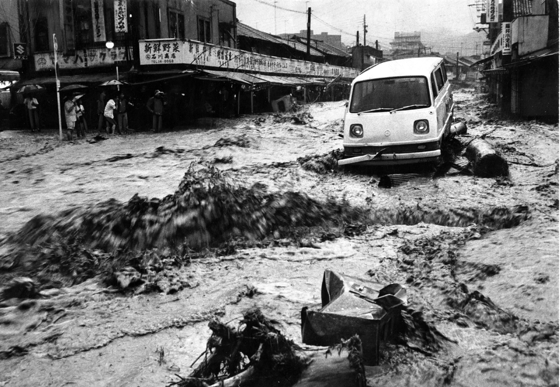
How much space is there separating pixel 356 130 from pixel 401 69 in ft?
5.62

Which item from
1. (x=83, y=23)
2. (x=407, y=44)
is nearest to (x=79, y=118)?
(x=83, y=23)

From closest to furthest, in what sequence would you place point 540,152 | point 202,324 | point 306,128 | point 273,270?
1. point 202,324
2. point 273,270
3. point 540,152
4. point 306,128

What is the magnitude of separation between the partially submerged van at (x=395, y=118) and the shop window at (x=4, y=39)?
21.9 metres

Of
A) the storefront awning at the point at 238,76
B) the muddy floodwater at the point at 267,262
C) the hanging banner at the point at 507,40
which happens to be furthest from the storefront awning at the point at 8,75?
→ the hanging banner at the point at 507,40

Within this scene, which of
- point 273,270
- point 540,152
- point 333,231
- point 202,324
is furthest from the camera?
point 540,152

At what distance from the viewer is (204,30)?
28484mm

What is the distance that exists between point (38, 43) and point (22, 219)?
19.7m

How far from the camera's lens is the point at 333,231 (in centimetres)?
761

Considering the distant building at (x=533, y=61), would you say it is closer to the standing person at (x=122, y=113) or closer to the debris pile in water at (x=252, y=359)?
the standing person at (x=122, y=113)

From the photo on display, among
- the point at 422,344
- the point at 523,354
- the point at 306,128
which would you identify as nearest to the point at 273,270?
the point at 422,344

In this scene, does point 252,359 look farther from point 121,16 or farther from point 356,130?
point 121,16

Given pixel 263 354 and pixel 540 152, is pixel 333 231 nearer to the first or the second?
pixel 263 354

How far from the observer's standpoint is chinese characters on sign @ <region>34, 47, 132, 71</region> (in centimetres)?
2246

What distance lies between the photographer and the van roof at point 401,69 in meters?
10.4
